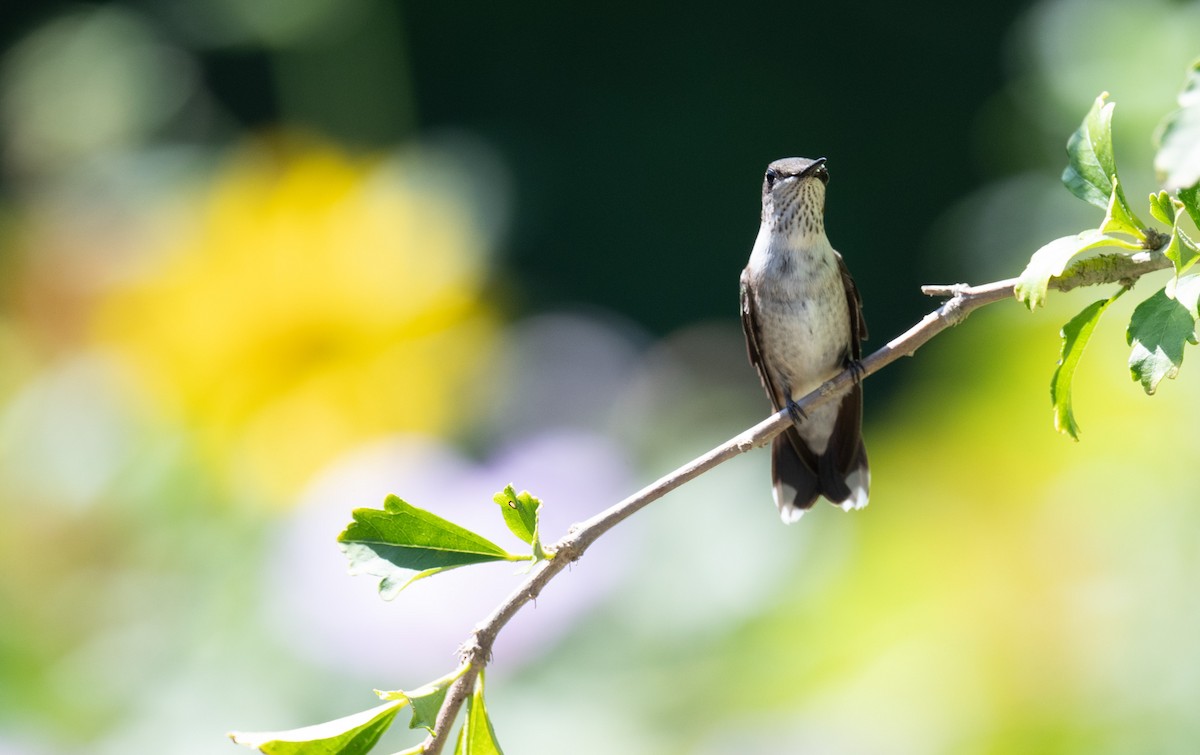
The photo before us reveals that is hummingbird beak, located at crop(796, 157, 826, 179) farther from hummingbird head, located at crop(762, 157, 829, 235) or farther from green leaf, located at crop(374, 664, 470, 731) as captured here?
green leaf, located at crop(374, 664, 470, 731)

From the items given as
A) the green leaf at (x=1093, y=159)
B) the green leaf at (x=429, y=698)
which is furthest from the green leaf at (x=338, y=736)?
the green leaf at (x=1093, y=159)

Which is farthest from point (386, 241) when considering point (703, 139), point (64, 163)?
point (703, 139)

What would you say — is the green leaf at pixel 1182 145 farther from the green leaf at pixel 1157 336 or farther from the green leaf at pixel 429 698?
the green leaf at pixel 429 698

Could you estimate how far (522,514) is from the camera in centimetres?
88

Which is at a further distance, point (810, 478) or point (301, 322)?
point (301, 322)

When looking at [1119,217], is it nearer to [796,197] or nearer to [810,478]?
[796,197]

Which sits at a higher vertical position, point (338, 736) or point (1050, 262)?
point (1050, 262)

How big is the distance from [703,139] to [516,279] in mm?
1391

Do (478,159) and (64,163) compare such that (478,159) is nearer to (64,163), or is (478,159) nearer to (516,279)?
(516,279)

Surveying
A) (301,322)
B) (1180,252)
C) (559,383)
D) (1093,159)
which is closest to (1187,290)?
(1180,252)

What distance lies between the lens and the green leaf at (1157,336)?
0.79 meters

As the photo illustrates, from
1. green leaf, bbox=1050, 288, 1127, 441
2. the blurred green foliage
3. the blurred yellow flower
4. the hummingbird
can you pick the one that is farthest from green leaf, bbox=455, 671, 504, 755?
the blurred yellow flower

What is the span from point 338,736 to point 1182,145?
0.62 meters

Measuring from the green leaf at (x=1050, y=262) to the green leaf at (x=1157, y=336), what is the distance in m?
0.05
